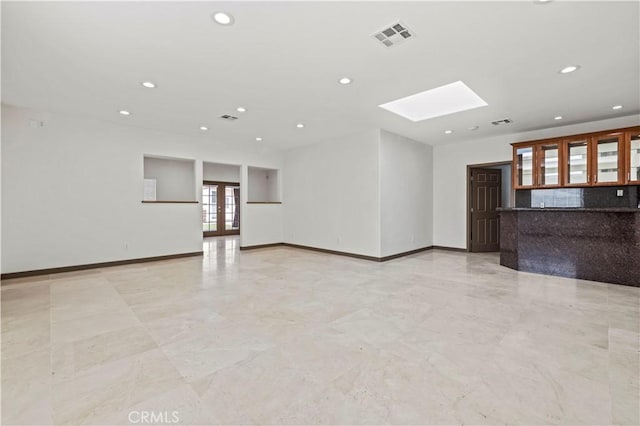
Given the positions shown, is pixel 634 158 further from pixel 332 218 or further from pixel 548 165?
pixel 332 218

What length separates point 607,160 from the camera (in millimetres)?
4910

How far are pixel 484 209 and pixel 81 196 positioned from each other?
28.4 ft

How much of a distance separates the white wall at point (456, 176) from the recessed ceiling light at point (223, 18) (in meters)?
6.31

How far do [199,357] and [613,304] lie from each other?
4.48 metres

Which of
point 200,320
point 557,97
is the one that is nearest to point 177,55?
point 200,320

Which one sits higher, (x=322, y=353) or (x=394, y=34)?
(x=394, y=34)

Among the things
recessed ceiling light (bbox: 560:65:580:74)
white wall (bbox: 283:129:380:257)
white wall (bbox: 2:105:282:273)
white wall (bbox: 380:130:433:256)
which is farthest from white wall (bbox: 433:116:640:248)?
white wall (bbox: 2:105:282:273)

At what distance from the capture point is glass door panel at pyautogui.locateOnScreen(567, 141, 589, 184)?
5.09 m

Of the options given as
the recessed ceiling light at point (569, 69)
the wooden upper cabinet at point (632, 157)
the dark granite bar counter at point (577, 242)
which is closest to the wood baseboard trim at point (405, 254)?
the dark granite bar counter at point (577, 242)

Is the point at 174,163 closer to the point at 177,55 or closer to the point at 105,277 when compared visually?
the point at 105,277

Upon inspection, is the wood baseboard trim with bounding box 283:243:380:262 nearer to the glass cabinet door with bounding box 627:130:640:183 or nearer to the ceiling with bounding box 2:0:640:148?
the ceiling with bounding box 2:0:640:148

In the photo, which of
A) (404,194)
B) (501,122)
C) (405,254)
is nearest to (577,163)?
(501,122)

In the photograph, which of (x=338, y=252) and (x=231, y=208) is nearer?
(x=338, y=252)

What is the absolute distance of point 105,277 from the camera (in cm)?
465
